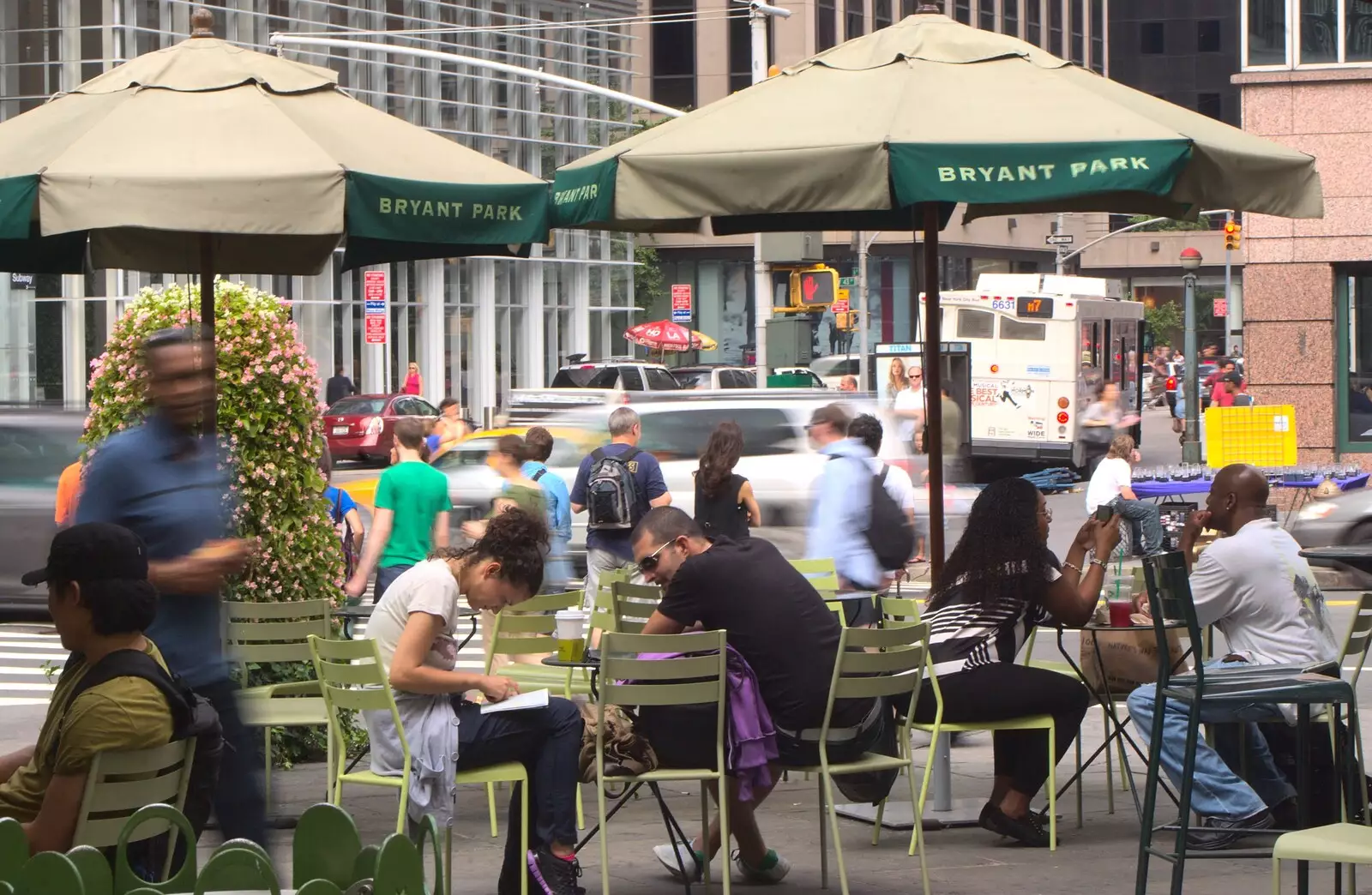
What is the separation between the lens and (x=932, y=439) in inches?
332

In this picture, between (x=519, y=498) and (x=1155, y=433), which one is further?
(x=1155, y=433)

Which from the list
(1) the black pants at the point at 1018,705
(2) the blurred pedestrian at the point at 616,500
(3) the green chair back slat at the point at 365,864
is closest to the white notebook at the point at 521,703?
(1) the black pants at the point at 1018,705

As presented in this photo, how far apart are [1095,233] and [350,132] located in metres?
79.0

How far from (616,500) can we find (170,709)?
8091 millimetres

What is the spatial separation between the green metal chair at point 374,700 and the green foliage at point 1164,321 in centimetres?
7699

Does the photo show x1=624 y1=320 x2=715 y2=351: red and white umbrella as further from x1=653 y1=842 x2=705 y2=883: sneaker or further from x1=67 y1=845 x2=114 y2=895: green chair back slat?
x1=67 y1=845 x2=114 y2=895: green chair back slat

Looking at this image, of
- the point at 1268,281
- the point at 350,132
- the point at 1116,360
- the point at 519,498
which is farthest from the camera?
the point at 1116,360

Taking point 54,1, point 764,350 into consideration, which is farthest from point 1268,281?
point 54,1

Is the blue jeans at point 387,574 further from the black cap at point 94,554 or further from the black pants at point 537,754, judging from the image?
the black cap at point 94,554

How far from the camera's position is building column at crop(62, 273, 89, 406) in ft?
126

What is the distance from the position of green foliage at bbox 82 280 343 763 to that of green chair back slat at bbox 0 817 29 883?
18.4 ft

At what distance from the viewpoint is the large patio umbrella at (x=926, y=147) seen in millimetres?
6980

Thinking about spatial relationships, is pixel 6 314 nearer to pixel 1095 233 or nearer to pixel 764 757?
pixel 764 757

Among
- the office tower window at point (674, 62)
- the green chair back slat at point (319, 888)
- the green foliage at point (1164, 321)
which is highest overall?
the office tower window at point (674, 62)
